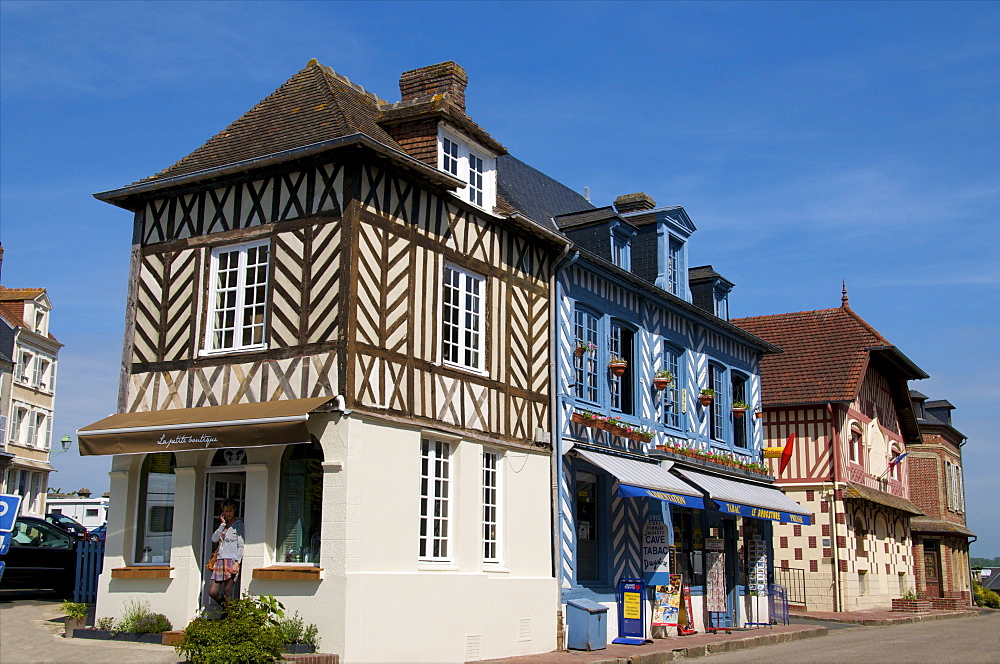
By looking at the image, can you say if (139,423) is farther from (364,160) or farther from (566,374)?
(566,374)

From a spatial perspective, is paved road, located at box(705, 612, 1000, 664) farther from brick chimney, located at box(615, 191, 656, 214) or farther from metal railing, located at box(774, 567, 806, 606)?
brick chimney, located at box(615, 191, 656, 214)

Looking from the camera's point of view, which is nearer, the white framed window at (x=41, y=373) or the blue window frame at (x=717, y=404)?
the blue window frame at (x=717, y=404)

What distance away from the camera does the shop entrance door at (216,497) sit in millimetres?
13031

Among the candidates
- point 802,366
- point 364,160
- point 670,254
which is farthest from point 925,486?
point 364,160

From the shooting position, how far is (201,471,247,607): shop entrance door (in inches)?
513

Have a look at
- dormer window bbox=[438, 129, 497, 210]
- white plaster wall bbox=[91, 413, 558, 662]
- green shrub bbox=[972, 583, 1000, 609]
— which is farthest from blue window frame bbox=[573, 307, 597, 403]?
green shrub bbox=[972, 583, 1000, 609]

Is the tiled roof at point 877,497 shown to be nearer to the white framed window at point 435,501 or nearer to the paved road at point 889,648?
the paved road at point 889,648

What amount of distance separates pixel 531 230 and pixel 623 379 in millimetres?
4161

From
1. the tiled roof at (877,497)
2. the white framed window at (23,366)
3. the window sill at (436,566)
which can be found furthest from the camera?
the white framed window at (23,366)

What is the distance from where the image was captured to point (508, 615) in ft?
46.4

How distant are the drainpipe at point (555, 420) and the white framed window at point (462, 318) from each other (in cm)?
181

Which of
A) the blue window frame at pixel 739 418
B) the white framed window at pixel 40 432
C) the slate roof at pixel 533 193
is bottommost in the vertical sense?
the blue window frame at pixel 739 418

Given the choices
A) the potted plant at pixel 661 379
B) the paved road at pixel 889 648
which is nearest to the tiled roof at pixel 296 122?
the potted plant at pixel 661 379

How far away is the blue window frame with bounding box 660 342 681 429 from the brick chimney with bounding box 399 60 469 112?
269 inches
